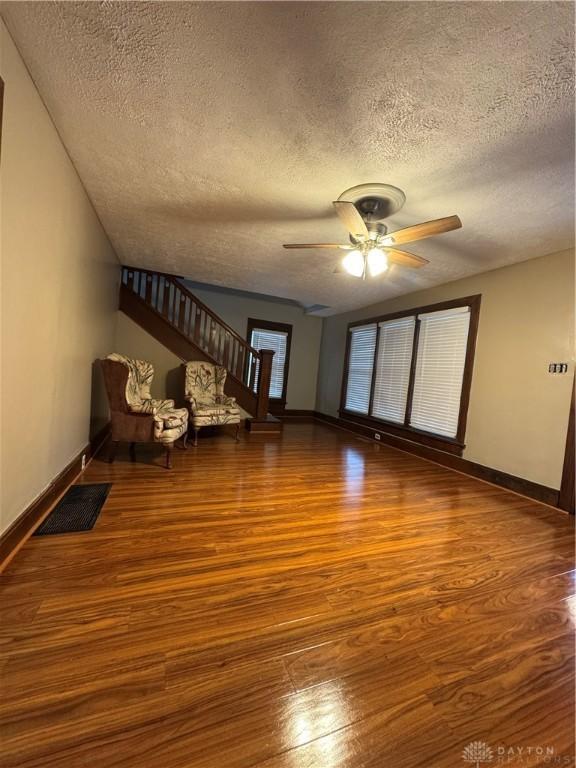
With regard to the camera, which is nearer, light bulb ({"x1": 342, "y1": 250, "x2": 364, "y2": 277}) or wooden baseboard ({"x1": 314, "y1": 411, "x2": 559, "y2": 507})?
light bulb ({"x1": 342, "y1": 250, "x2": 364, "y2": 277})

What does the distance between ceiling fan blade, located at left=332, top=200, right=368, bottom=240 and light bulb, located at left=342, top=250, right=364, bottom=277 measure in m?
0.18

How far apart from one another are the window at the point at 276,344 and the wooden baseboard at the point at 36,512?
426cm

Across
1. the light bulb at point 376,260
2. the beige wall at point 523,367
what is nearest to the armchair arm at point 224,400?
the light bulb at point 376,260

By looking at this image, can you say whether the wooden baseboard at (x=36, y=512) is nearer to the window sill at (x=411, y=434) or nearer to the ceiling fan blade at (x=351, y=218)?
A: the ceiling fan blade at (x=351, y=218)

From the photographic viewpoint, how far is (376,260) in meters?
2.46

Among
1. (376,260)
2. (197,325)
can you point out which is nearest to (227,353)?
(197,325)

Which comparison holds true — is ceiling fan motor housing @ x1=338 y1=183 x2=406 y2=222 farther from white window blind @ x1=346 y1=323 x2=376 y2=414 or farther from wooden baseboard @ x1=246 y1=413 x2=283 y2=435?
wooden baseboard @ x1=246 y1=413 x2=283 y2=435

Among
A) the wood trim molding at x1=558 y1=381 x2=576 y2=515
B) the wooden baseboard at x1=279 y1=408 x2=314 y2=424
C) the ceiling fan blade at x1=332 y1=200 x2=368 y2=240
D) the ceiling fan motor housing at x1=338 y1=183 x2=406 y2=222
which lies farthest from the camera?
the wooden baseboard at x1=279 y1=408 x2=314 y2=424

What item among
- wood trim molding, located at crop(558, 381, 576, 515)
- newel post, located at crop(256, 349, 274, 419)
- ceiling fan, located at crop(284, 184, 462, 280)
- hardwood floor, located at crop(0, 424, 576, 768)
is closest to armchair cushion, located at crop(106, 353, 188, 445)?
hardwood floor, located at crop(0, 424, 576, 768)

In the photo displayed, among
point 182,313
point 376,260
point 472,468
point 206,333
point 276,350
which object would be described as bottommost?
point 472,468

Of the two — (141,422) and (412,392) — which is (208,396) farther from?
(412,392)

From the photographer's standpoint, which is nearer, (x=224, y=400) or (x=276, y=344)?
(x=224, y=400)

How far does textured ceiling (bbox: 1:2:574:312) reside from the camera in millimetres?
1183

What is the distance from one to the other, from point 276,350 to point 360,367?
2029mm
